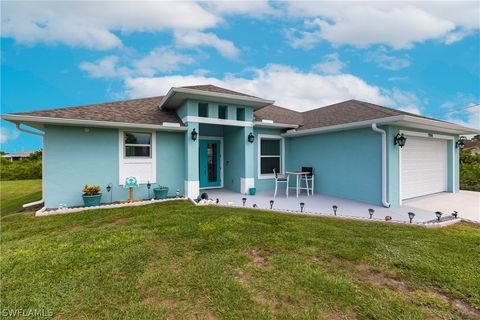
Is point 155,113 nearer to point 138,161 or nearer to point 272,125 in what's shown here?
point 138,161

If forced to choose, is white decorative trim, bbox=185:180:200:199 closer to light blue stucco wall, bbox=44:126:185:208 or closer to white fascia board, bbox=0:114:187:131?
light blue stucco wall, bbox=44:126:185:208

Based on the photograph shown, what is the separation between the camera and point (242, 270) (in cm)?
305

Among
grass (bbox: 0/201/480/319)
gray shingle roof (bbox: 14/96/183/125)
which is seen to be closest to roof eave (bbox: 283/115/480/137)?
grass (bbox: 0/201/480/319)

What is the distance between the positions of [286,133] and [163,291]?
8.90 metres

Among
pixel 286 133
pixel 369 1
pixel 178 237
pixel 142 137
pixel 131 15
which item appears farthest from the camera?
pixel 286 133

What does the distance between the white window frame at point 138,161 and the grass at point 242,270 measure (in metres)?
3.04

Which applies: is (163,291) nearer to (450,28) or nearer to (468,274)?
(468,274)

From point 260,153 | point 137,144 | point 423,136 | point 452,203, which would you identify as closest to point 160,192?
point 137,144

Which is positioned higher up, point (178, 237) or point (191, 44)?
point (191, 44)

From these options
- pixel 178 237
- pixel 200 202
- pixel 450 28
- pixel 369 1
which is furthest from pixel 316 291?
pixel 450 28

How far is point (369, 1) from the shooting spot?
7.81 m

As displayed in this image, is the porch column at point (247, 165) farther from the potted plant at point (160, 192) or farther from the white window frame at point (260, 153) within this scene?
the potted plant at point (160, 192)

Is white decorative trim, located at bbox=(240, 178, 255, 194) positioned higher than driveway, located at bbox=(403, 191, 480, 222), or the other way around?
white decorative trim, located at bbox=(240, 178, 255, 194)

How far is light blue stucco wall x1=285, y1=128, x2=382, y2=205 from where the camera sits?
288 inches
